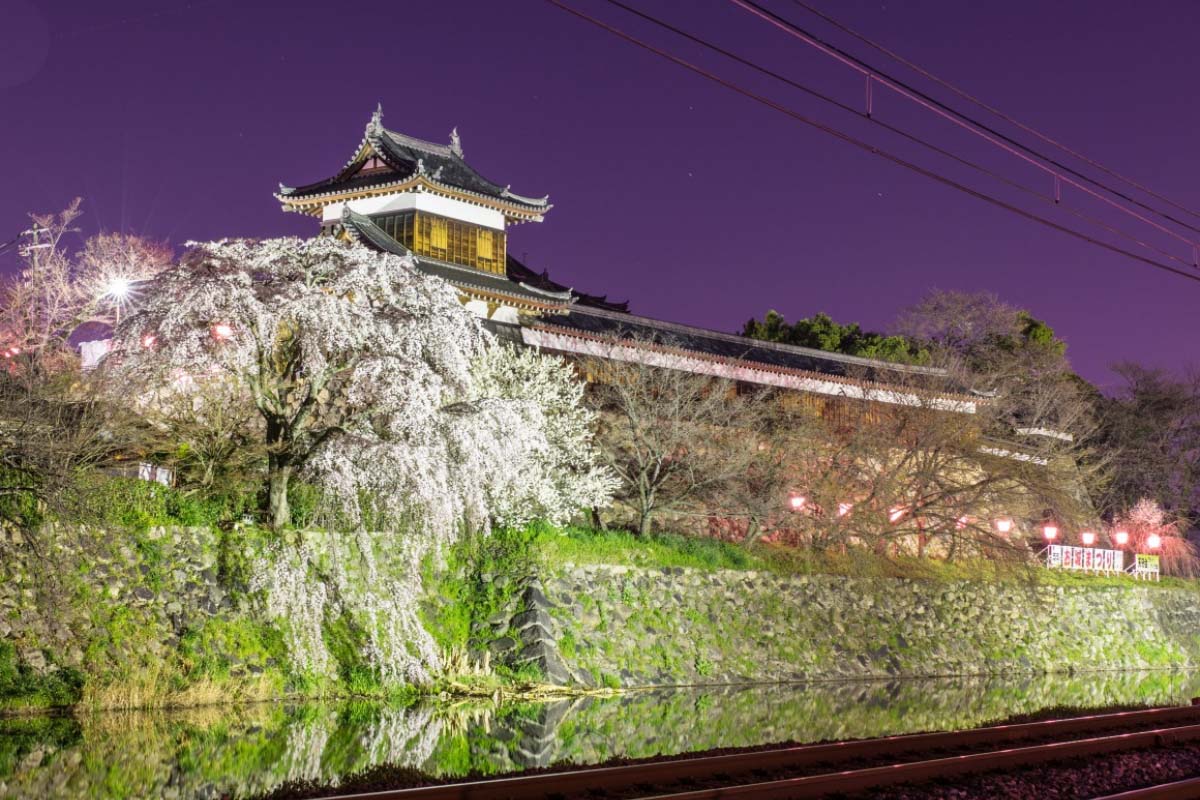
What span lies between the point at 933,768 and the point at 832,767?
1.08m

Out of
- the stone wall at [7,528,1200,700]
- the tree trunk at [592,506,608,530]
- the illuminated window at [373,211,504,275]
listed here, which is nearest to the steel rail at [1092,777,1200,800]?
the stone wall at [7,528,1200,700]

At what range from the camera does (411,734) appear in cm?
1622

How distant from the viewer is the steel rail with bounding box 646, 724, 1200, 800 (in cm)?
1091

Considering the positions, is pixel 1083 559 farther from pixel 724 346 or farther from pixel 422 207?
pixel 422 207

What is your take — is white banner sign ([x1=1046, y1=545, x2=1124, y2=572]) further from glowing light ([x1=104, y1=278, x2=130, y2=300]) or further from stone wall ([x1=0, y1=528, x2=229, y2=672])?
glowing light ([x1=104, y1=278, x2=130, y2=300])

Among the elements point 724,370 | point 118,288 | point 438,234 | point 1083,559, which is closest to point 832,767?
point 118,288

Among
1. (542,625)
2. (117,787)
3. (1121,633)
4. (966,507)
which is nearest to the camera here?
(117,787)

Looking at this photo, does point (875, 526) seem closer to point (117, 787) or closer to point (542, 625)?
point (542, 625)

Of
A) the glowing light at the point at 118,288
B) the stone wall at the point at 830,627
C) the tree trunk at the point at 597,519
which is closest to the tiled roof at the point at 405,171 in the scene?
the glowing light at the point at 118,288

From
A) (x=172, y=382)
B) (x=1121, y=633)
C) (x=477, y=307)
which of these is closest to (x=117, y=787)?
(x=172, y=382)

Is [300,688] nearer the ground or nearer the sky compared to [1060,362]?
nearer the ground

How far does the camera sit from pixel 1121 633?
1459 inches

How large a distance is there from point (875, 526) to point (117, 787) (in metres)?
23.6

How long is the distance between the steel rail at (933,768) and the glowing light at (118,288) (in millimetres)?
19947
